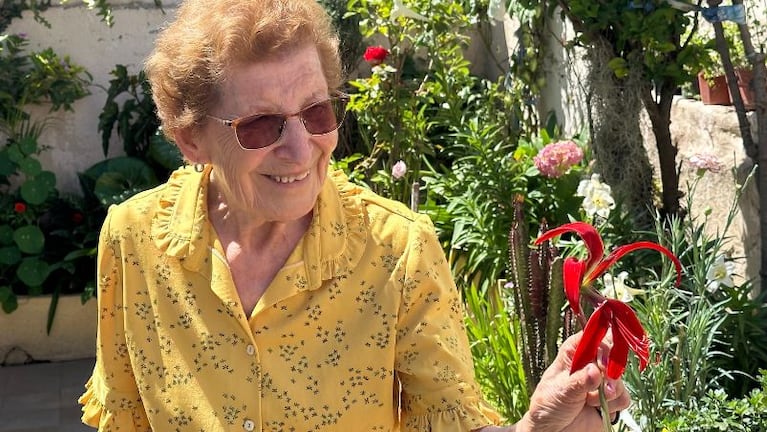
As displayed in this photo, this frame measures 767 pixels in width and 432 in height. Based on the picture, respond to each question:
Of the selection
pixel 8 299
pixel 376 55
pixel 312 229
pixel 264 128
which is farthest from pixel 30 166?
pixel 264 128

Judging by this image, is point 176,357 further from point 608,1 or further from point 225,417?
point 608,1

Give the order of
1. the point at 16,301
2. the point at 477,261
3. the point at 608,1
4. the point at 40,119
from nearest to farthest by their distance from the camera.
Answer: the point at 608,1, the point at 477,261, the point at 16,301, the point at 40,119

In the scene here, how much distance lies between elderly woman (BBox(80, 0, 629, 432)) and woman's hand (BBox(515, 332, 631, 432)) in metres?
0.25

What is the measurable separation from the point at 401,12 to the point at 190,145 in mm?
3399

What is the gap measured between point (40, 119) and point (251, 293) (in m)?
4.32

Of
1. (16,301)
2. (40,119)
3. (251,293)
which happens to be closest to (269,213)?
(251,293)

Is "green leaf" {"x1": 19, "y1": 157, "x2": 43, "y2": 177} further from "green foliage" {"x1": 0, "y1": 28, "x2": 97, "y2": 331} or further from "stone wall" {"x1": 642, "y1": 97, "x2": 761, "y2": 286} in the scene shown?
"stone wall" {"x1": 642, "y1": 97, "x2": 761, "y2": 286}

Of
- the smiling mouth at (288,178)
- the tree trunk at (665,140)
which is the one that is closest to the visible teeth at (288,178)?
the smiling mouth at (288,178)

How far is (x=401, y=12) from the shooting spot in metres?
5.10

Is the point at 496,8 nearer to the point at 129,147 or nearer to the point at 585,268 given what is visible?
the point at 129,147

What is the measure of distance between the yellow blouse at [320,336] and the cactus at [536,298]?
123 centimetres

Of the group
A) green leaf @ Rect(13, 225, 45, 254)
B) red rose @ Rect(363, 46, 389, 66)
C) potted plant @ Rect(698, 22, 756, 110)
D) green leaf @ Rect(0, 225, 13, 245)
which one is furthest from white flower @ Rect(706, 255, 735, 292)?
green leaf @ Rect(0, 225, 13, 245)

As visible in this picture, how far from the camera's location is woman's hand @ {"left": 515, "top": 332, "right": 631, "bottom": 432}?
4.52 feet

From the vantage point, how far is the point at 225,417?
69.7 inches
